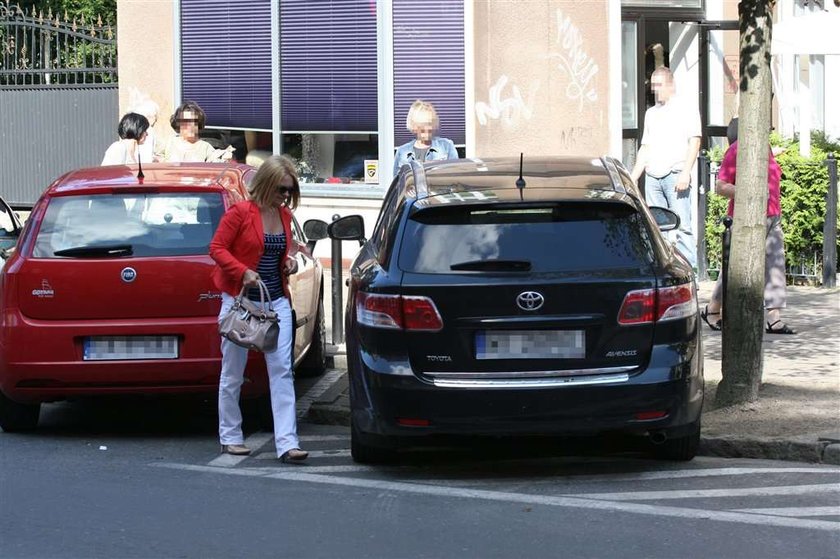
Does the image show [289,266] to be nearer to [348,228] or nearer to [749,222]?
[348,228]

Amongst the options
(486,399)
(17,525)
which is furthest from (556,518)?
(17,525)

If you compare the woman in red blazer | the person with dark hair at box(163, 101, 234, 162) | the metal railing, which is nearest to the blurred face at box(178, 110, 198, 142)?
the person with dark hair at box(163, 101, 234, 162)

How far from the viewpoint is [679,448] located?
7.75 m

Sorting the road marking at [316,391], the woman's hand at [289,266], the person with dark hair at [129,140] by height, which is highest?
the person with dark hair at [129,140]

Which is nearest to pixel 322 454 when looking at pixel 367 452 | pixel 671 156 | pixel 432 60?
pixel 367 452

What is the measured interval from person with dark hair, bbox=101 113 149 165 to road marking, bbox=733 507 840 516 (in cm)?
709

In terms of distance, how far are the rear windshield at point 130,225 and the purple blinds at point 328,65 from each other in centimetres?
719

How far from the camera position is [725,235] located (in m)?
9.22

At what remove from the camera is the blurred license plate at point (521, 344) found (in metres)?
7.03

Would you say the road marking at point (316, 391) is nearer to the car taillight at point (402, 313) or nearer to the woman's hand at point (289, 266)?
the woman's hand at point (289, 266)

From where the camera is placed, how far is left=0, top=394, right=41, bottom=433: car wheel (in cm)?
891

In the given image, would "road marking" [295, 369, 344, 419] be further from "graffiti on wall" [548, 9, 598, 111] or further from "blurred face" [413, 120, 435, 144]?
"graffiti on wall" [548, 9, 598, 111]

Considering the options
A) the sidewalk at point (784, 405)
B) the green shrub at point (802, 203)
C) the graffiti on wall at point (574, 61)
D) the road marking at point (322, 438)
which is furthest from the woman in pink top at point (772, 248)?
the graffiti on wall at point (574, 61)

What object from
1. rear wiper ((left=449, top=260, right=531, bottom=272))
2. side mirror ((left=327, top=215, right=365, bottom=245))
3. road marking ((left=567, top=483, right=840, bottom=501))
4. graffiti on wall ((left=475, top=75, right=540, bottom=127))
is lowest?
road marking ((left=567, top=483, right=840, bottom=501))
